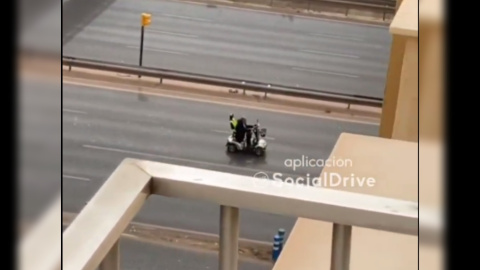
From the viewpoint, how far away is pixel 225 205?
541mm

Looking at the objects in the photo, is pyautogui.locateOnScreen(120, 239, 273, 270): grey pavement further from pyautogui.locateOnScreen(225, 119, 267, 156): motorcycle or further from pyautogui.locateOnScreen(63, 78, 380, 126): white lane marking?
pyautogui.locateOnScreen(63, 78, 380, 126): white lane marking

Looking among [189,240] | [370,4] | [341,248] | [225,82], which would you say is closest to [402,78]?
[189,240]

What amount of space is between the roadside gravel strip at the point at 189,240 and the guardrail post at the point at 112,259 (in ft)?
10.0

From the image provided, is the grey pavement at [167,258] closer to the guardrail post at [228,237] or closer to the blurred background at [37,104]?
the guardrail post at [228,237]

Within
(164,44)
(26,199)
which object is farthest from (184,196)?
(164,44)

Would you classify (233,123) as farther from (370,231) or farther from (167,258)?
(370,231)

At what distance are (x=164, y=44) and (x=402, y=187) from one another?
4178 mm

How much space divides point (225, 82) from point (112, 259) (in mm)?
4592

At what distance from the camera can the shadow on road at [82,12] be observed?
5.53 metres

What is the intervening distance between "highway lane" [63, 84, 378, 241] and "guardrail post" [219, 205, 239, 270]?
3.23m

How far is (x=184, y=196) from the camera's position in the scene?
54 centimetres

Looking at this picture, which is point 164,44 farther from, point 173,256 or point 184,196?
point 184,196

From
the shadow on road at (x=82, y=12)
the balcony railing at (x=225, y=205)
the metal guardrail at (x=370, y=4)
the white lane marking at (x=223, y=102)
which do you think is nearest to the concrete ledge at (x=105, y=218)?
the balcony railing at (x=225, y=205)

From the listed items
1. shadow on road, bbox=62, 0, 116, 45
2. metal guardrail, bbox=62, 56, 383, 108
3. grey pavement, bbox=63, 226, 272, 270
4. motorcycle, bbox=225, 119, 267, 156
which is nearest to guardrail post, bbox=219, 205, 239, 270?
grey pavement, bbox=63, 226, 272, 270
